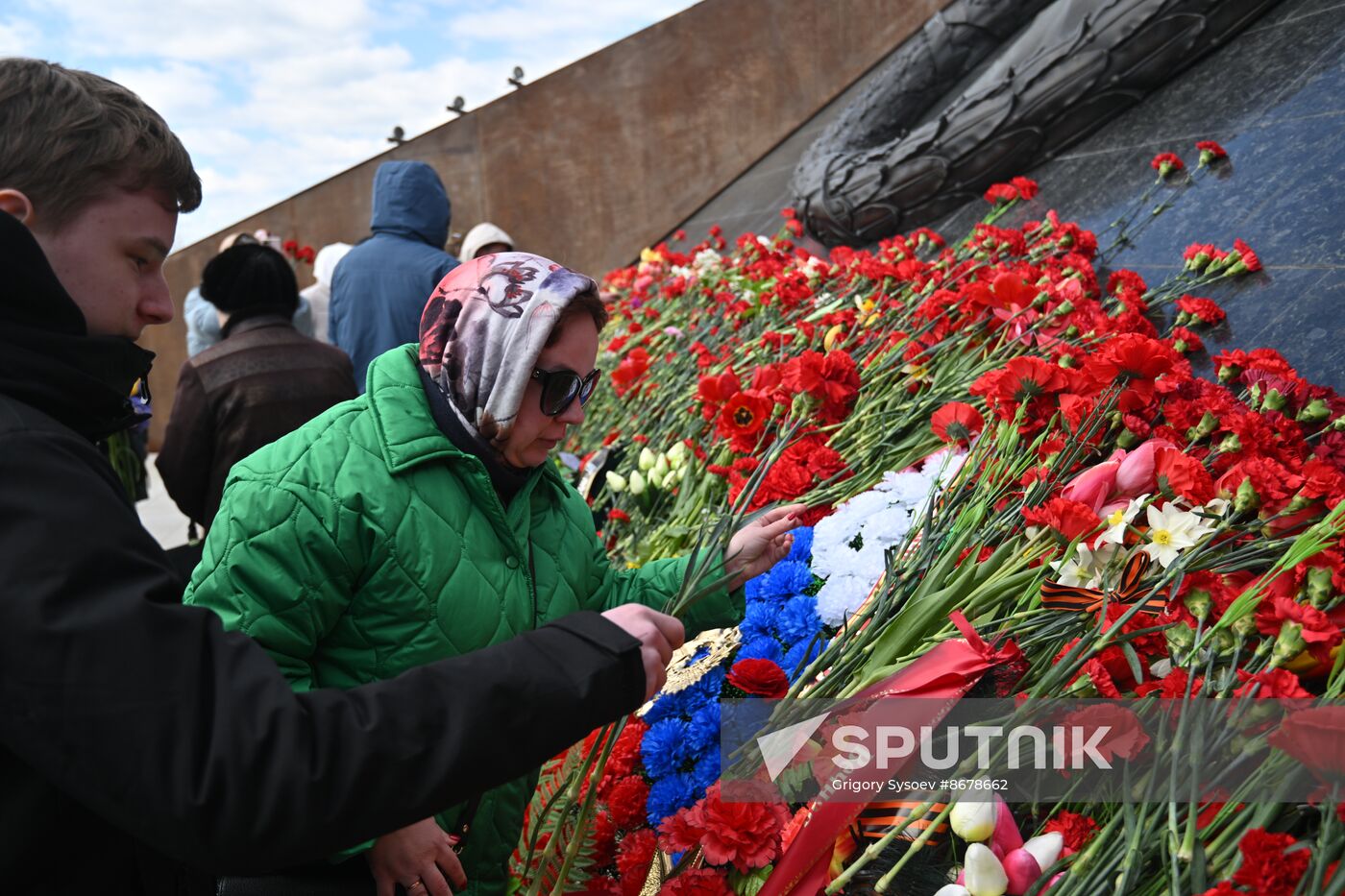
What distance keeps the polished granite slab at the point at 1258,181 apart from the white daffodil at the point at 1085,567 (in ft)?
3.79

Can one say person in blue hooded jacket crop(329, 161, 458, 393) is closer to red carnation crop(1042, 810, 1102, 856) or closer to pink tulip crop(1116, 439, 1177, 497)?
pink tulip crop(1116, 439, 1177, 497)

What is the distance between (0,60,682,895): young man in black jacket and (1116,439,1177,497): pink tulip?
1005 millimetres

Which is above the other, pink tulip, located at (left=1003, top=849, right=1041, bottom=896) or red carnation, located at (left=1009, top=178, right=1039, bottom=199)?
red carnation, located at (left=1009, top=178, right=1039, bottom=199)

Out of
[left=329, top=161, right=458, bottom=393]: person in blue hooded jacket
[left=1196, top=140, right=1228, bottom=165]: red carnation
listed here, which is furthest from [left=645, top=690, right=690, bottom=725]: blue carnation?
[left=1196, top=140, right=1228, bottom=165]: red carnation

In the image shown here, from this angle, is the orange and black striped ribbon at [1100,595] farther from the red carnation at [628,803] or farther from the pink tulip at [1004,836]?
the red carnation at [628,803]

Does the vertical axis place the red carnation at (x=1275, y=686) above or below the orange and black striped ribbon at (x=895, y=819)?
above

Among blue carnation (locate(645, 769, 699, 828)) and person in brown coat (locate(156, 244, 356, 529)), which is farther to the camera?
person in brown coat (locate(156, 244, 356, 529))

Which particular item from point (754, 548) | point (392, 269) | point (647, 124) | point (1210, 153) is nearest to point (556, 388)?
point (754, 548)

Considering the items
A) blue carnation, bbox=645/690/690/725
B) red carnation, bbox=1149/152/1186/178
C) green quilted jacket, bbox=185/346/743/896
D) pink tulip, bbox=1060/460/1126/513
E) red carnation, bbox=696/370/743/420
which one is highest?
green quilted jacket, bbox=185/346/743/896

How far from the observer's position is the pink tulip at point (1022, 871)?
1.17m

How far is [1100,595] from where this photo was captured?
54.4 inches

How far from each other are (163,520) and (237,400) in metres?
4.11

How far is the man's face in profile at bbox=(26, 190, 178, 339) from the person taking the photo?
88cm

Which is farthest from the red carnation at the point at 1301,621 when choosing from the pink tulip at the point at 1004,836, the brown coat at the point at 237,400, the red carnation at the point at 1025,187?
the red carnation at the point at 1025,187
